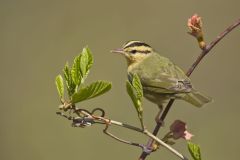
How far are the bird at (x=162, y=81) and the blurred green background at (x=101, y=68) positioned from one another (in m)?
3.86

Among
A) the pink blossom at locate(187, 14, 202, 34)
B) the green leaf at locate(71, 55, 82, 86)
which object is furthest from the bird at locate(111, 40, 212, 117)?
the green leaf at locate(71, 55, 82, 86)

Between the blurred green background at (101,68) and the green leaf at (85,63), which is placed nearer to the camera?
the green leaf at (85,63)

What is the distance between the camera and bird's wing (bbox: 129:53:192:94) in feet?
12.4

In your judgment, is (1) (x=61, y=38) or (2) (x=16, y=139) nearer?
(2) (x=16, y=139)

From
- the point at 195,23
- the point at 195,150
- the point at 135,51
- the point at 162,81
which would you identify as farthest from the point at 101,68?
the point at 195,150

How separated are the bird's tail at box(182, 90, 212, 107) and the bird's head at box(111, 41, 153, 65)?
122 centimetres

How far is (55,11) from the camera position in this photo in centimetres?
1307

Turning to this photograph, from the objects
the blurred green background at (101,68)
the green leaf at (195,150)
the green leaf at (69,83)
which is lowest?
the blurred green background at (101,68)

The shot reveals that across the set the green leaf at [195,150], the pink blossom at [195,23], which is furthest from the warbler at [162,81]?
the green leaf at [195,150]

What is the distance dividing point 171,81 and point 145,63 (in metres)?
0.62

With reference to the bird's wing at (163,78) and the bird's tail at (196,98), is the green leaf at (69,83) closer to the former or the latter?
the bird's tail at (196,98)

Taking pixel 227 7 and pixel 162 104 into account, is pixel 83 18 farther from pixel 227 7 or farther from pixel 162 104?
pixel 162 104

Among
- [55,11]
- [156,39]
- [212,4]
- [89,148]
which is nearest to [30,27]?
[55,11]

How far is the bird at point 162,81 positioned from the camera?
364 centimetres
